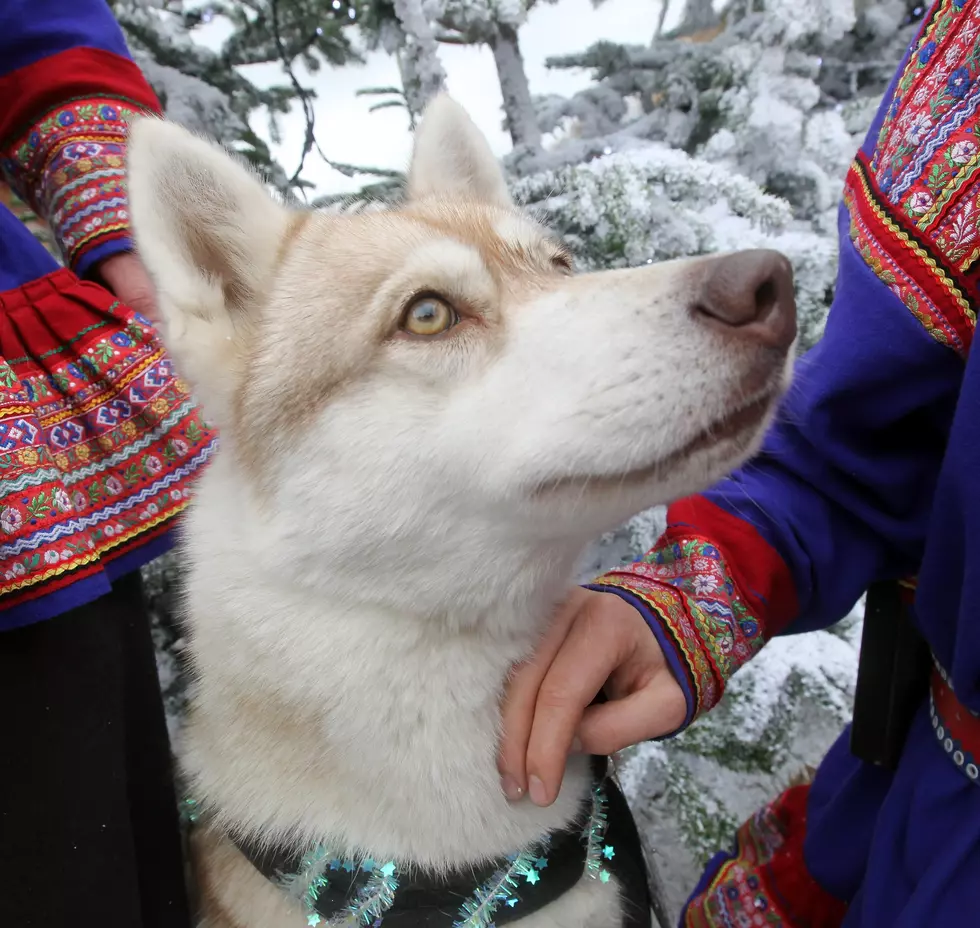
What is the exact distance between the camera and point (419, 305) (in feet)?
3.08

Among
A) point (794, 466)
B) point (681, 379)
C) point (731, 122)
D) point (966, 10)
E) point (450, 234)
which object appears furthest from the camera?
point (731, 122)

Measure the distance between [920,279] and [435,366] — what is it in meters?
0.66

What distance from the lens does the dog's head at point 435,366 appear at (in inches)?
29.6

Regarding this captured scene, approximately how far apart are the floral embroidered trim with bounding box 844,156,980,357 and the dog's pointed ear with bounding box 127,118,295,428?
900 millimetres

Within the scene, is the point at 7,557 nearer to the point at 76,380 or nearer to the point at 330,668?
the point at 76,380

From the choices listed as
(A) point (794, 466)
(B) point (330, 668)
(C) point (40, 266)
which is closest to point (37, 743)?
(B) point (330, 668)

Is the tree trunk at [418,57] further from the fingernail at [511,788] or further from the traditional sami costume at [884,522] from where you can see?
the fingernail at [511,788]

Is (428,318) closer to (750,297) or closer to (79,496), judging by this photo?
(750,297)

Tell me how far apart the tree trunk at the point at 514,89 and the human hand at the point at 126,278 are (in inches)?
71.8

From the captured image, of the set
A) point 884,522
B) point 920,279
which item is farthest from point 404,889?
point 920,279

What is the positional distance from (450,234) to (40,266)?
72 cm

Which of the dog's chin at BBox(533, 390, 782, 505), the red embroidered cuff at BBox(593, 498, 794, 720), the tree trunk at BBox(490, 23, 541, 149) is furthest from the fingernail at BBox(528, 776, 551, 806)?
the tree trunk at BBox(490, 23, 541, 149)

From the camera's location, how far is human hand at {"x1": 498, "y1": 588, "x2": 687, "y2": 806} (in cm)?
89

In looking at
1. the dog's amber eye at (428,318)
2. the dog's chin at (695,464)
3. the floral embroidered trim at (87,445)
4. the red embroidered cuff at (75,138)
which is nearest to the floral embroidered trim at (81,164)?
the red embroidered cuff at (75,138)
